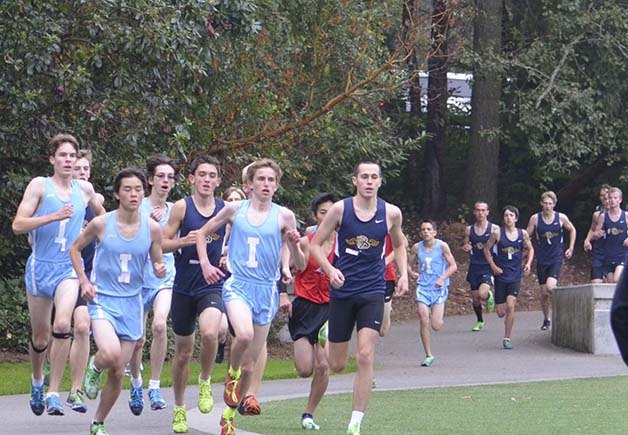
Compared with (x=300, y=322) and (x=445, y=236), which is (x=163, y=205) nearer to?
(x=300, y=322)

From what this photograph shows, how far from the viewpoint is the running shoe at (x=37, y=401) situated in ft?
36.6

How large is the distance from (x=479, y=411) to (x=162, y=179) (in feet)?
12.0

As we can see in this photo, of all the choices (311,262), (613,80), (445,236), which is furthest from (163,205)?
(445,236)

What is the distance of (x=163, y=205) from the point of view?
12.3 metres

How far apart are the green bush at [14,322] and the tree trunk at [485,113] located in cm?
1314

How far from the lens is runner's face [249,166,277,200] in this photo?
10.9m

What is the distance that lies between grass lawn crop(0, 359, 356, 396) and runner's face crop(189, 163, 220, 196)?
4.53 m

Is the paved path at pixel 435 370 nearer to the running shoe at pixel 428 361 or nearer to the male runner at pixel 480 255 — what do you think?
the running shoe at pixel 428 361

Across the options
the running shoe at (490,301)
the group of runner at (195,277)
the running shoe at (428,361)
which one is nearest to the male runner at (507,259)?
the running shoe at (490,301)

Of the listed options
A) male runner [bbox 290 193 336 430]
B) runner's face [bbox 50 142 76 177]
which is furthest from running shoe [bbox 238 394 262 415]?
runner's face [bbox 50 142 76 177]

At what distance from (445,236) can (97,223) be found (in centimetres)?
2174

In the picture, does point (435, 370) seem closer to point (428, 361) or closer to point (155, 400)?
point (428, 361)

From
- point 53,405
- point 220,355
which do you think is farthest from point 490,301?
point 53,405

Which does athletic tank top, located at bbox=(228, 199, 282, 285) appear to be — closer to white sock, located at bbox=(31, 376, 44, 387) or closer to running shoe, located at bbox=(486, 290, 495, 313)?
white sock, located at bbox=(31, 376, 44, 387)
